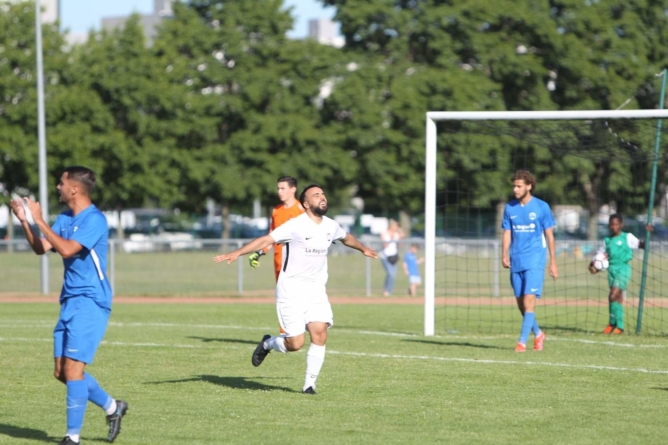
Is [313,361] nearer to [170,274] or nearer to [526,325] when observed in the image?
[526,325]

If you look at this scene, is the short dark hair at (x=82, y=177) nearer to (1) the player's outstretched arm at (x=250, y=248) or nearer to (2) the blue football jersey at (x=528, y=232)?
(1) the player's outstretched arm at (x=250, y=248)

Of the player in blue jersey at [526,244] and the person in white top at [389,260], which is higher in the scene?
the player in blue jersey at [526,244]

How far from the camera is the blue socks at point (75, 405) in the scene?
22.6 feet

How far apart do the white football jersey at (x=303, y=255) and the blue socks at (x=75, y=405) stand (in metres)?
2.75

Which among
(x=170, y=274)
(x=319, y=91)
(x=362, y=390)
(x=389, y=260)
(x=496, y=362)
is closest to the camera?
(x=362, y=390)

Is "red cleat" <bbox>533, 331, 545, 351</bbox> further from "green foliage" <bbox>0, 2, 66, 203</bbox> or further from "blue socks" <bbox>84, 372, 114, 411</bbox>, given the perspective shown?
"green foliage" <bbox>0, 2, 66, 203</bbox>

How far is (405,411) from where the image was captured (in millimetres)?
8492

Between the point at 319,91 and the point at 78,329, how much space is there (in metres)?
43.6

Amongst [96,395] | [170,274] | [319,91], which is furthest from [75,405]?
[319,91]

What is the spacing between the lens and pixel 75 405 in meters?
6.90

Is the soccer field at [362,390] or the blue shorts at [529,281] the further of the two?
the blue shorts at [529,281]

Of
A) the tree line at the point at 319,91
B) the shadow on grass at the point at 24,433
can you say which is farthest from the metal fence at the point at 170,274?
the shadow on grass at the point at 24,433

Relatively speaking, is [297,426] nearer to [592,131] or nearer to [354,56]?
[592,131]

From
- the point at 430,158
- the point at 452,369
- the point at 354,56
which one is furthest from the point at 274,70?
the point at 452,369
